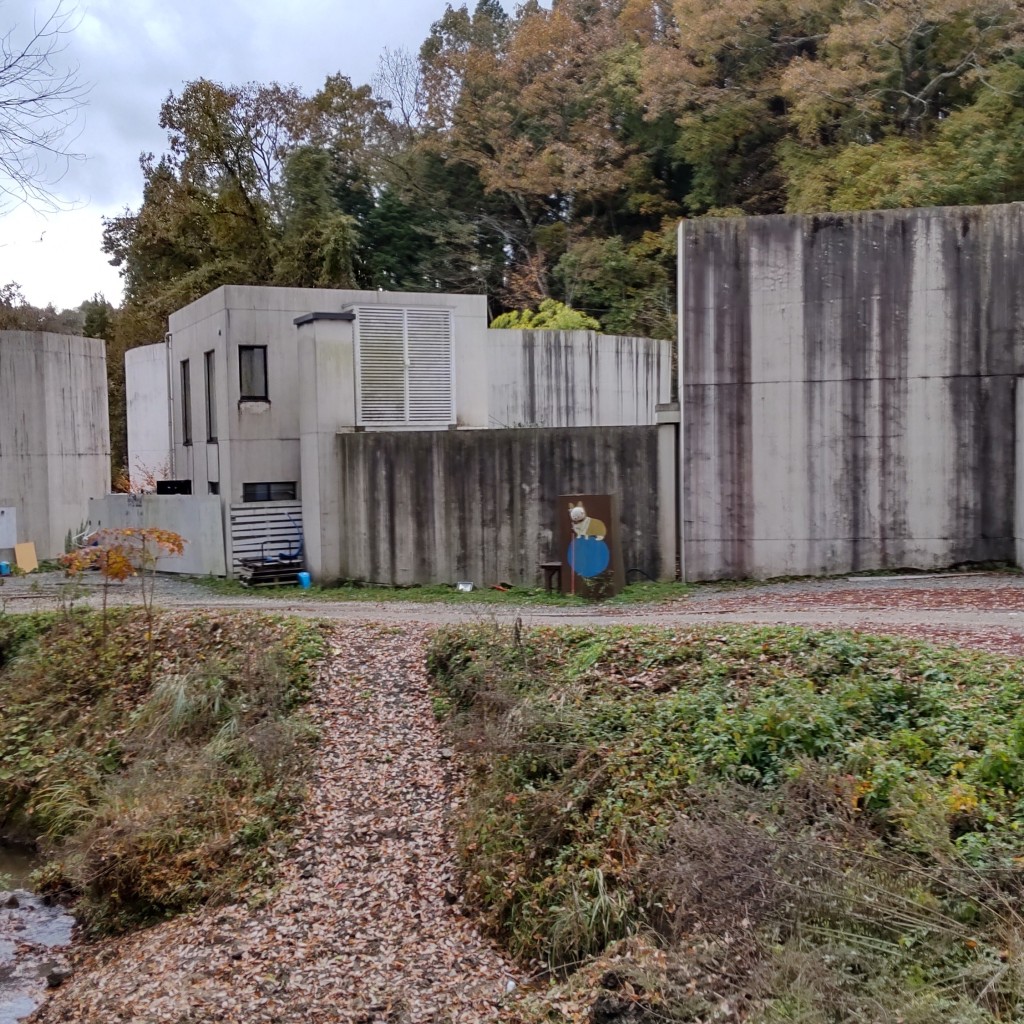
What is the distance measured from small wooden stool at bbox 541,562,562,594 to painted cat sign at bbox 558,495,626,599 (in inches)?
19.3

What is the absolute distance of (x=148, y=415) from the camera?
2803 cm

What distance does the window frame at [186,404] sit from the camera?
21.1m

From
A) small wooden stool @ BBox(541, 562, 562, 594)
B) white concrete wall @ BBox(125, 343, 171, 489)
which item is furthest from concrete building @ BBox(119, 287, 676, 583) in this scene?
white concrete wall @ BBox(125, 343, 171, 489)

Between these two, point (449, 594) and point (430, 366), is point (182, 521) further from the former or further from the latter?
point (449, 594)

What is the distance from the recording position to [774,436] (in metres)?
16.2

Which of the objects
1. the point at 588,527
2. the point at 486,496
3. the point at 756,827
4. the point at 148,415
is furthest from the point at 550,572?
the point at 148,415

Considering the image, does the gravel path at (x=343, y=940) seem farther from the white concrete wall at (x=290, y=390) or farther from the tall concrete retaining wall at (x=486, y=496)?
the white concrete wall at (x=290, y=390)

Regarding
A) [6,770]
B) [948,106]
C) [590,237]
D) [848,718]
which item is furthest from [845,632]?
[590,237]

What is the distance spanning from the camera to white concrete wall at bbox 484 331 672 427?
24.2 metres

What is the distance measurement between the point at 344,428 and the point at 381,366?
4.03ft

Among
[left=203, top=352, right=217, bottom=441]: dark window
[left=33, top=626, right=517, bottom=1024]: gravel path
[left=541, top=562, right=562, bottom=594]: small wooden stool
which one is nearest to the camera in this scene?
[left=33, top=626, right=517, bottom=1024]: gravel path

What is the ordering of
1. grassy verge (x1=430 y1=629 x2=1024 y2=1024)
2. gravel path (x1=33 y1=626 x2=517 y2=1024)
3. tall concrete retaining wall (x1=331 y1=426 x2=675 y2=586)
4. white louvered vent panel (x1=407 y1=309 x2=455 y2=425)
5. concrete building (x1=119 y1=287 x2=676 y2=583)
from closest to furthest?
grassy verge (x1=430 y1=629 x2=1024 y2=1024) → gravel path (x1=33 y1=626 x2=517 y2=1024) → tall concrete retaining wall (x1=331 y1=426 x2=675 y2=586) → concrete building (x1=119 y1=287 x2=676 y2=583) → white louvered vent panel (x1=407 y1=309 x2=455 y2=425)

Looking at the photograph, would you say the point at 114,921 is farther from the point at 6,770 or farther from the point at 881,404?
the point at 881,404

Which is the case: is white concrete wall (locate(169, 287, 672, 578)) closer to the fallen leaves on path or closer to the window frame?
the window frame
